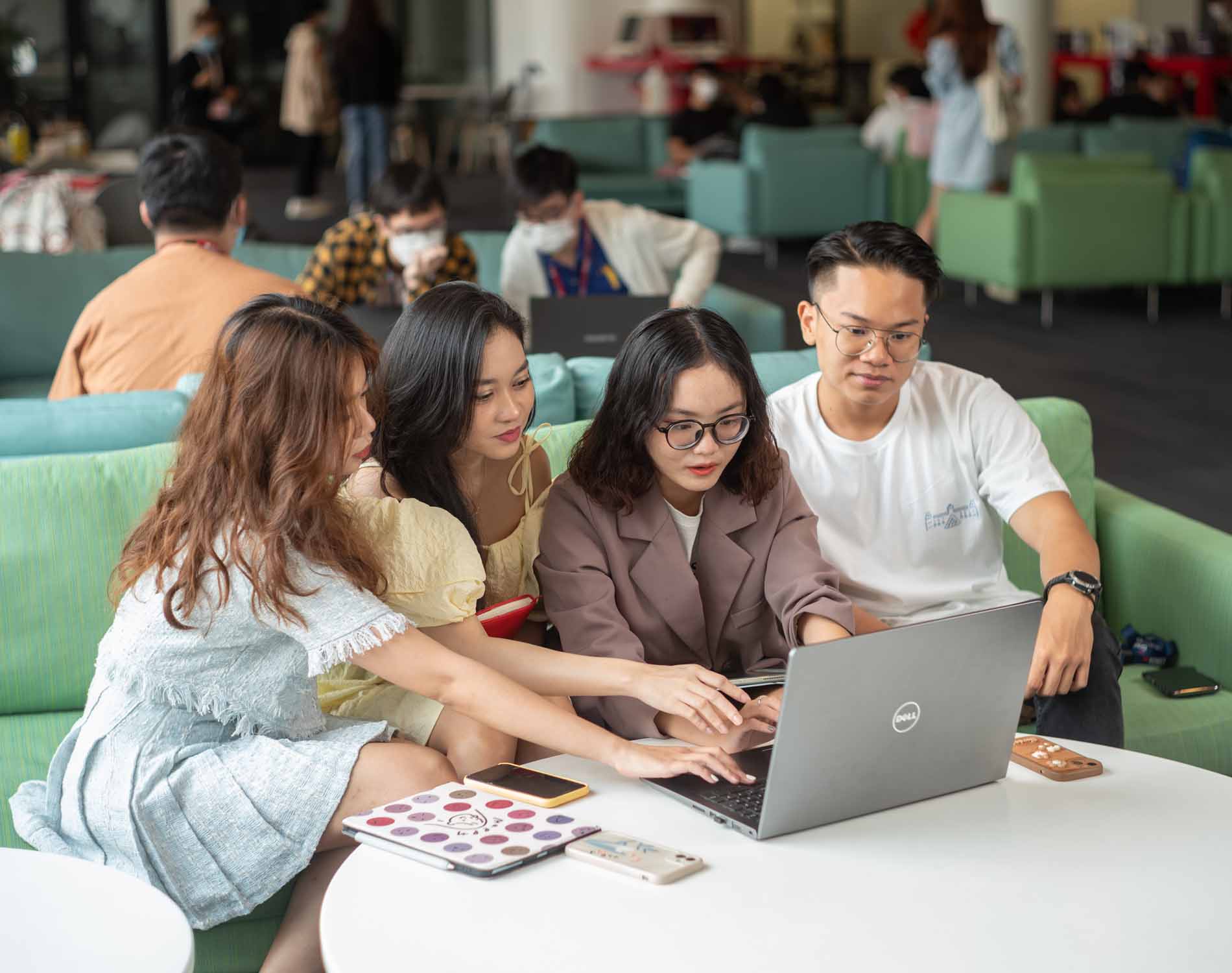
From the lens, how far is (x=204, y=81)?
11.4 m

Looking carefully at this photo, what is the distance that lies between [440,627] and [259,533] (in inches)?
12.3

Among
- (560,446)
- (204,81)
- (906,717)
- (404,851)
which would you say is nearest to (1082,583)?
(906,717)

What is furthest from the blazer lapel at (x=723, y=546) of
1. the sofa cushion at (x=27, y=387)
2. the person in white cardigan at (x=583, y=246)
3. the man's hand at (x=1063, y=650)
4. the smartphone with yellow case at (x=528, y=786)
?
the sofa cushion at (x=27, y=387)

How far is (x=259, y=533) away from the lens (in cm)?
189

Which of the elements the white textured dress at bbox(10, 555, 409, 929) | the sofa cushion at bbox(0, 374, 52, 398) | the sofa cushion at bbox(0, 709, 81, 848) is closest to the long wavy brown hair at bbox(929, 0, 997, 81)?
the sofa cushion at bbox(0, 374, 52, 398)

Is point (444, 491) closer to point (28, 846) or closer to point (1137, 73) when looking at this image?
point (28, 846)

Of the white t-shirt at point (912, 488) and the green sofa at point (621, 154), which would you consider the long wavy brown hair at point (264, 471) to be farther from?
the green sofa at point (621, 154)

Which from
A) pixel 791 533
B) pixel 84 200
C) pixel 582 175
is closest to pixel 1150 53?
pixel 582 175

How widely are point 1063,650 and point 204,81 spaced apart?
10436 millimetres

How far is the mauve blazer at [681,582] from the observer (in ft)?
7.23

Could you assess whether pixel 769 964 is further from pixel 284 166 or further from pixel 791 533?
pixel 284 166

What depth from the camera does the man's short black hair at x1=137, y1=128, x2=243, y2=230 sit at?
3.76m

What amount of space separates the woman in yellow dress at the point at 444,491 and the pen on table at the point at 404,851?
0.45 meters

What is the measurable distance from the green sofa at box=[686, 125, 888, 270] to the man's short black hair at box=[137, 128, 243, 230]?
6831 mm
